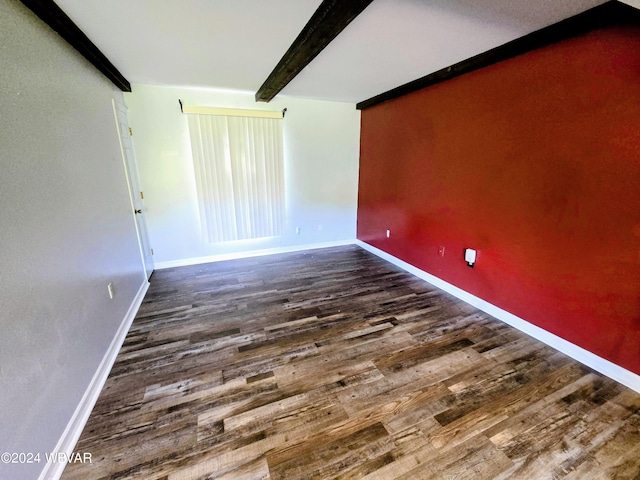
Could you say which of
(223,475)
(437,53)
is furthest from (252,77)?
(223,475)

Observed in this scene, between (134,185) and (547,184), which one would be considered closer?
(547,184)

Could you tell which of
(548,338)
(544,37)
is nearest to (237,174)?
(544,37)

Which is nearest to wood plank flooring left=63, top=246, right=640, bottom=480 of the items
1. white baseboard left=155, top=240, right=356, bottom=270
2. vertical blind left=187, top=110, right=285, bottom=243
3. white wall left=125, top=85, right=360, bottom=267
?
white baseboard left=155, top=240, right=356, bottom=270

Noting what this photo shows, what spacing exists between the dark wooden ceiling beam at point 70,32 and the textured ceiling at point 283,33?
2.0 inches

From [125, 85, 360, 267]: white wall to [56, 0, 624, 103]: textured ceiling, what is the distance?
1.78 ft

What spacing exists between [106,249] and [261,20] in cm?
207

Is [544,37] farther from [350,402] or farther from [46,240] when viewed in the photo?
[46,240]

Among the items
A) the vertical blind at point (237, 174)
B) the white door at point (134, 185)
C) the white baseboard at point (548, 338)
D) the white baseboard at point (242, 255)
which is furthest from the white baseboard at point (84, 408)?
the white baseboard at point (548, 338)

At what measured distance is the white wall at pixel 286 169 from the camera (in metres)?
3.39

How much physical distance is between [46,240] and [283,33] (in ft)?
6.59

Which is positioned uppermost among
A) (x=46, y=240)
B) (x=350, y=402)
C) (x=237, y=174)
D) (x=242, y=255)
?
(x=237, y=174)

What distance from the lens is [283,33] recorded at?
1.98 m

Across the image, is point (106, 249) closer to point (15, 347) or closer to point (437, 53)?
point (15, 347)

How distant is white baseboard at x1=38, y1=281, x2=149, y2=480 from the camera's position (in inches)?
48.3
